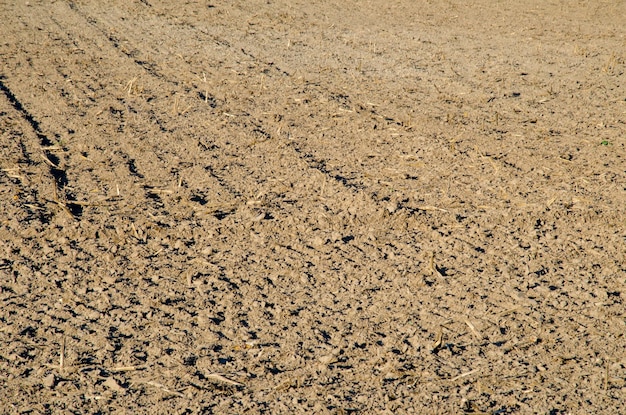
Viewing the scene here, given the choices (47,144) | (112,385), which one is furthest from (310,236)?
(47,144)

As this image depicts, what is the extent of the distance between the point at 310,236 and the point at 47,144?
9.95 ft

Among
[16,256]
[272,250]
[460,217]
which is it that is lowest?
[16,256]

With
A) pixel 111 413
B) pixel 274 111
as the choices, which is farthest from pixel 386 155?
pixel 111 413

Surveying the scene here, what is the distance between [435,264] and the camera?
15.0 feet

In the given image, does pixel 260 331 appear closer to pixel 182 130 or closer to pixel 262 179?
pixel 262 179

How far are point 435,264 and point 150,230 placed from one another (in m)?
2.05

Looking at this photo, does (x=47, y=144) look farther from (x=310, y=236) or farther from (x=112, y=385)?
(x=112, y=385)

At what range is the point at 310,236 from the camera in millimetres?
4914

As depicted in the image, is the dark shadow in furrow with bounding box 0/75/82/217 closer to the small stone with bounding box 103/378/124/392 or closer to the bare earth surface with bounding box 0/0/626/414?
the bare earth surface with bounding box 0/0/626/414

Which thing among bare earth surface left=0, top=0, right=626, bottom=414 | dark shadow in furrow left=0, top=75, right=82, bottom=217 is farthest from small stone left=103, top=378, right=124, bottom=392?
dark shadow in furrow left=0, top=75, right=82, bottom=217

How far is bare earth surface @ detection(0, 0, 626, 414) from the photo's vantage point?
11.6ft

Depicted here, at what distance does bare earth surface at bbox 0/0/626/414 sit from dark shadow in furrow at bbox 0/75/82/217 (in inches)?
1.2

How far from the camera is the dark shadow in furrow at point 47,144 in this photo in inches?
205

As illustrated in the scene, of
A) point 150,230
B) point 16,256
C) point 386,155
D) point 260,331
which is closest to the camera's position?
point 260,331
